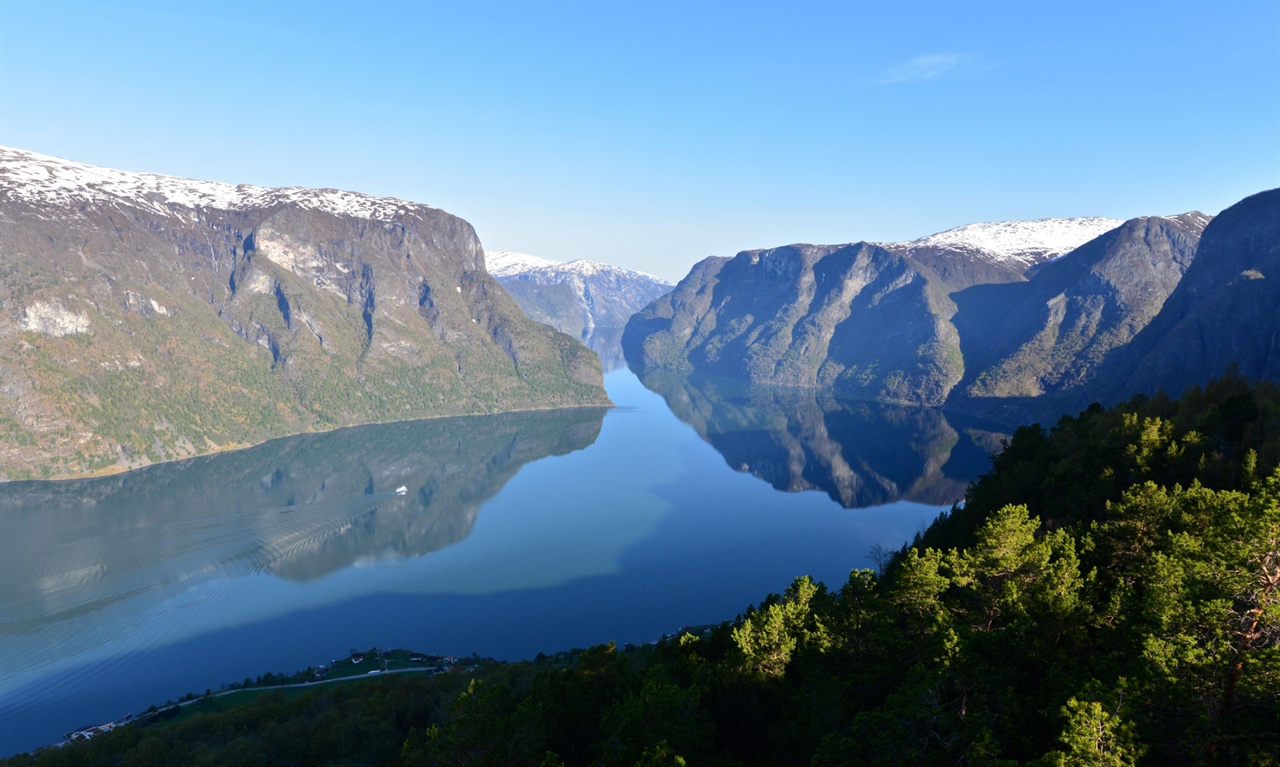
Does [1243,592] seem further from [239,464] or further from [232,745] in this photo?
[239,464]

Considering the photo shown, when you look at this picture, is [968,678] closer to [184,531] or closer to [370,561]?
[370,561]

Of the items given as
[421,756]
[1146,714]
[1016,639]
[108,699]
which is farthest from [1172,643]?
[108,699]

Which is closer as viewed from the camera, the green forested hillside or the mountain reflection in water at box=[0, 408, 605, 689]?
the green forested hillside

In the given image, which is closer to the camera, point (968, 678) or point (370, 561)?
point (968, 678)

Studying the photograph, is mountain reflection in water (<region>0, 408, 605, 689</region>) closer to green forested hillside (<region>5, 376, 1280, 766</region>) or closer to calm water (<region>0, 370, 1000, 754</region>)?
calm water (<region>0, 370, 1000, 754</region>)

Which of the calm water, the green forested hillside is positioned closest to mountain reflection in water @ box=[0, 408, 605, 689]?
the calm water

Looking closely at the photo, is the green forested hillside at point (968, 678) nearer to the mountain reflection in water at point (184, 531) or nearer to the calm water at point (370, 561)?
the calm water at point (370, 561)

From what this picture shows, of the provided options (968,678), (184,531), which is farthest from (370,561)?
(968,678)
